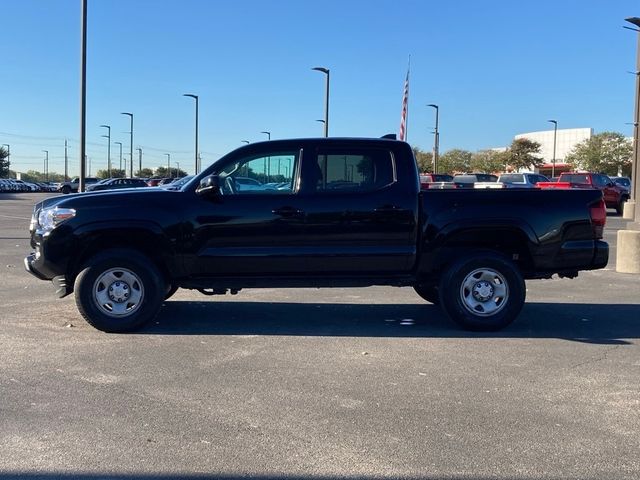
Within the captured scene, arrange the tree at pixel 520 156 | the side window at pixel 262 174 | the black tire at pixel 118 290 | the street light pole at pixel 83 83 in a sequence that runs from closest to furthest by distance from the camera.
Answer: the black tire at pixel 118 290 < the side window at pixel 262 174 < the street light pole at pixel 83 83 < the tree at pixel 520 156

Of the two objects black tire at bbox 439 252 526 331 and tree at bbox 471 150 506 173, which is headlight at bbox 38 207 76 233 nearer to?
black tire at bbox 439 252 526 331

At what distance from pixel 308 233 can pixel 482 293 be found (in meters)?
1.99

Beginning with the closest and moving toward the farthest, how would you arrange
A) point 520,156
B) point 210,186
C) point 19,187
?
point 210,186, point 19,187, point 520,156

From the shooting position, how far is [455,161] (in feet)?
304

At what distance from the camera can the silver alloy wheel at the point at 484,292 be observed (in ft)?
23.3

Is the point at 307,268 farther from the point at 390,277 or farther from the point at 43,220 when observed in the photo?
the point at 43,220

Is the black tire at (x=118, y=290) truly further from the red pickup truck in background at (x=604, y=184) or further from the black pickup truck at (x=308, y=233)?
the red pickup truck in background at (x=604, y=184)

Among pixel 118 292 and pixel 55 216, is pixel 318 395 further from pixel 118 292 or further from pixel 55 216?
pixel 55 216

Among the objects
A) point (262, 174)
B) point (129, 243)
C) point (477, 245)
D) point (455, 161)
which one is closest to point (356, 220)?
point (262, 174)

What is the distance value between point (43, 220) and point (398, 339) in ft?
12.8

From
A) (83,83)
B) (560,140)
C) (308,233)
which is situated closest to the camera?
(308,233)

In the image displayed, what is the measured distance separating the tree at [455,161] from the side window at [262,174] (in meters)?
84.5

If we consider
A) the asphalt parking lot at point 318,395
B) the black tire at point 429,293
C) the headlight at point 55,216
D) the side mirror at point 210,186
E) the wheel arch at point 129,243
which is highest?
the side mirror at point 210,186

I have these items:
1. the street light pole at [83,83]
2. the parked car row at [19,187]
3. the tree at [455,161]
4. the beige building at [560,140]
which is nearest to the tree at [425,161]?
the tree at [455,161]
